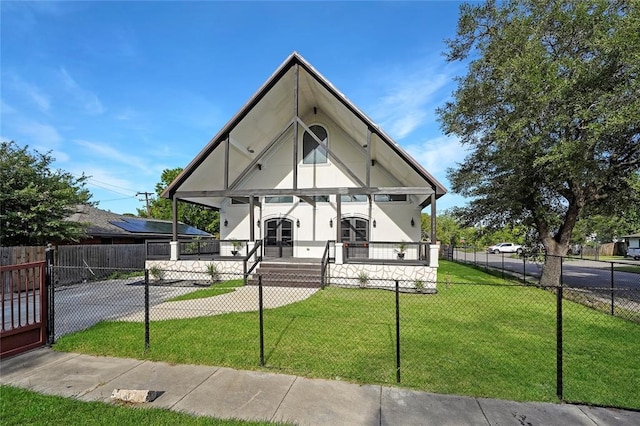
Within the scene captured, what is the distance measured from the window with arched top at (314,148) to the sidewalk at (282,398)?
11.6 metres

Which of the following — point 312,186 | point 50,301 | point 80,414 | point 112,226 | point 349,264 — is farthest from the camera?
point 112,226

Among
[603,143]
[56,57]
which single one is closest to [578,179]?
[603,143]

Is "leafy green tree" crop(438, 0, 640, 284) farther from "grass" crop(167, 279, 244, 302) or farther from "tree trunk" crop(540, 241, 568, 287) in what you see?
"grass" crop(167, 279, 244, 302)

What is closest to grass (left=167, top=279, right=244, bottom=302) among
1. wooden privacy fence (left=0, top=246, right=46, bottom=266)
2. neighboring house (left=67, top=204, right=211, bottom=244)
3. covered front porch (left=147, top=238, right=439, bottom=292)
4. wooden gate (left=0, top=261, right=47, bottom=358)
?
covered front porch (left=147, top=238, right=439, bottom=292)

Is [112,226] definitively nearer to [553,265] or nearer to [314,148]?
[314,148]

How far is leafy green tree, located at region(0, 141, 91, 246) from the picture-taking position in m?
11.8

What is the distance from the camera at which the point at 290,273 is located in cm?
1218

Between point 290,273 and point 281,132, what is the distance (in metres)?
5.60

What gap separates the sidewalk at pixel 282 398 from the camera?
343 cm

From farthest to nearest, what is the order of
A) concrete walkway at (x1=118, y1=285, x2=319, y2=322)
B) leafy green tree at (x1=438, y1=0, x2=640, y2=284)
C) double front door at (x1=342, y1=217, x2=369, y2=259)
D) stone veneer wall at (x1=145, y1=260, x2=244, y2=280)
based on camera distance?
double front door at (x1=342, y1=217, x2=369, y2=259), stone veneer wall at (x1=145, y1=260, x2=244, y2=280), leafy green tree at (x1=438, y1=0, x2=640, y2=284), concrete walkway at (x1=118, y1=285, x2=319, y2=322)

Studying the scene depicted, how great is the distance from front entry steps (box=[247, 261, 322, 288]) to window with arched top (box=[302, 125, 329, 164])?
5.08 m

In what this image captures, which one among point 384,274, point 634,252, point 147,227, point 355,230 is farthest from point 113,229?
point 634,252

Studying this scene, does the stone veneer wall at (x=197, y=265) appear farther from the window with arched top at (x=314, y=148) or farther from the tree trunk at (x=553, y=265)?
the tree trunk at (x=553, y=265)

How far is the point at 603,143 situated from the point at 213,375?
504 inches
